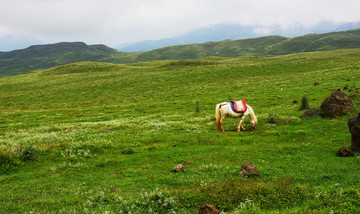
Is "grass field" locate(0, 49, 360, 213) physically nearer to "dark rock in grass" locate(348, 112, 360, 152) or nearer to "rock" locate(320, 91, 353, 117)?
"rock" locate(320, 91, 353, 117)

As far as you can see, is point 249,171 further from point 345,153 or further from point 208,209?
point 345,153

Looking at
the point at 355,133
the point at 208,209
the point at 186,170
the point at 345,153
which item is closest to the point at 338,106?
the point at 355,133

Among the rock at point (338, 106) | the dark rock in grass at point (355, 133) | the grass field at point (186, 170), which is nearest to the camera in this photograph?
the grass field at point (186, 170)

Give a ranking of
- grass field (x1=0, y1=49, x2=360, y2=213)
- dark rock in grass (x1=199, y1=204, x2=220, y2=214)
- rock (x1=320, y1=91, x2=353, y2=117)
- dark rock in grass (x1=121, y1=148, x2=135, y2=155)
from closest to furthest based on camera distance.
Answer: dark rock in grass (x1=199, y1=204, x2=220, y2=214), grass field (x1=0, y1=49, x2=360, y2=213), dark rock in grass (x1=121, y1=148, x2=135, y2=155), rock (x1=320, y1=91, x2=353, y2=117)

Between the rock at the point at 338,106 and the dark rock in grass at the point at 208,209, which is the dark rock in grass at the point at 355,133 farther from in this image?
the dark rock in grass at the point at 208,209

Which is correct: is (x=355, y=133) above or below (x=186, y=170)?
above

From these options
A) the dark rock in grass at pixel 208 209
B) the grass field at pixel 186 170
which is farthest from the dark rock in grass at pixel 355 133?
the dark rock in grass at pixel 208 209

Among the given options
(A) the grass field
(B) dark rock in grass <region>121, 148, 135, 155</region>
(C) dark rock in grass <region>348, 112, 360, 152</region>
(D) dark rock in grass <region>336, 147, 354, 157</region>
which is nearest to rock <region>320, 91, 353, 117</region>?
(A) the grass field

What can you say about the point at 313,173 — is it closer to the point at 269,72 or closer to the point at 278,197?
the point at 278,197

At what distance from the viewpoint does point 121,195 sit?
959 cm

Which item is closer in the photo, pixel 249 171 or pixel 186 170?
pixel 249 171

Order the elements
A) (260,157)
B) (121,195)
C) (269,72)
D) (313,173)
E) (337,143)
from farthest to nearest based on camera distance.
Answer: (269,72), (337,143), (260,157), (313,173), (121,195)

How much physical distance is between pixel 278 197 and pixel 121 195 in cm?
729

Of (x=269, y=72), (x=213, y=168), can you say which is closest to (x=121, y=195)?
(x=213, y=168)
